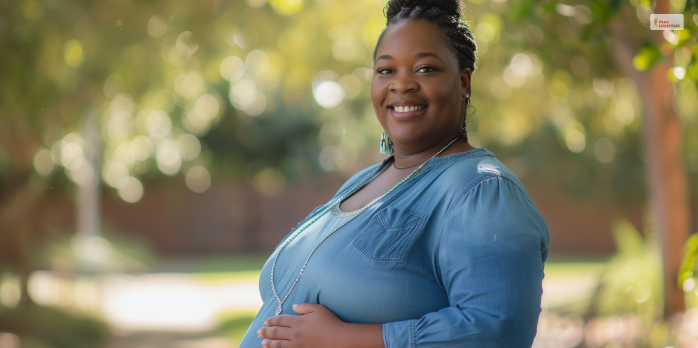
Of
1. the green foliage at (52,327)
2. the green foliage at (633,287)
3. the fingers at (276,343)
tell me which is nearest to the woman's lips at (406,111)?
the fingers at (276,343)

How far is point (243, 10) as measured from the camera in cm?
612

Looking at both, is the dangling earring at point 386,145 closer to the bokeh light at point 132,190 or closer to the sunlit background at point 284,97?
the sunlit background at point 284,97

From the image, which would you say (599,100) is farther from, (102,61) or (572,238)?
(572,238)

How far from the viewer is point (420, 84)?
1698mm

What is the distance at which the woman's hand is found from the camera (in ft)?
4.80

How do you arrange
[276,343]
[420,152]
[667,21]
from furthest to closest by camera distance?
[667,21] → [420,152] → [276,343]

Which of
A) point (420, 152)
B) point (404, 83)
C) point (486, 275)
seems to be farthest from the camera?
point (420, 152)

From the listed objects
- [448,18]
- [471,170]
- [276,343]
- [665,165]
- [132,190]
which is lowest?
[276,343]

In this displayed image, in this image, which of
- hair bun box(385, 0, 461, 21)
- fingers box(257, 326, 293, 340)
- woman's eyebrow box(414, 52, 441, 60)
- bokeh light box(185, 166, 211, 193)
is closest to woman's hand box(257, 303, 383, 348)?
fingers box(257, 326, 293, 340)

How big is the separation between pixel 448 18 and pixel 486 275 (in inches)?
29.7

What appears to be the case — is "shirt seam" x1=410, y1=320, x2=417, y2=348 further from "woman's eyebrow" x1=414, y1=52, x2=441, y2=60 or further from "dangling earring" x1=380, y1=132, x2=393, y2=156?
"dangling earring" x1=380, y1=132, x2=393, y2=156

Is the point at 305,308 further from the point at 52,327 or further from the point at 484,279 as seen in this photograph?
the point at 52,327

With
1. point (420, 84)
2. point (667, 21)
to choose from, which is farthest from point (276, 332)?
point (667, 21)

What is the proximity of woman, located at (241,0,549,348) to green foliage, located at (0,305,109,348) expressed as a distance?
6370mm
